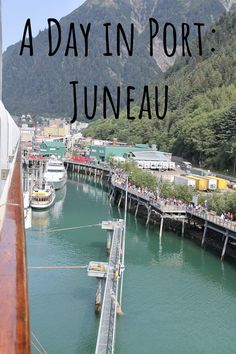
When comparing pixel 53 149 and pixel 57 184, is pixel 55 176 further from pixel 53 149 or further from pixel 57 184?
pixel 53 149

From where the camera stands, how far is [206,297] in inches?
833

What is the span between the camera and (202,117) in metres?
73.3

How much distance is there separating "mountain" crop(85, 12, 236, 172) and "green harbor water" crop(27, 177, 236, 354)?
31.2m

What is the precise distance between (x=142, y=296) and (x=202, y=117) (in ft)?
184

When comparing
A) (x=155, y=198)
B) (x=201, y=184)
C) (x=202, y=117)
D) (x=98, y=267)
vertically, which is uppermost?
(x=202, y=117)

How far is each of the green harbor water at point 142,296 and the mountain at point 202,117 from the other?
31.2 meters

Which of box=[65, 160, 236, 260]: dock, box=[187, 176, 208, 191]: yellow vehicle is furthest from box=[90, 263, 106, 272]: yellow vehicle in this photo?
box=[187, 176, 208, 191]: yellow vehicle

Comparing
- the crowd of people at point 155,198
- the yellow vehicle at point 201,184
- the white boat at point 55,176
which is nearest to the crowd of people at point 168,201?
the crowd of people at point 155,198

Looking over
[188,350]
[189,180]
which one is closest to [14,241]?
[188,350]

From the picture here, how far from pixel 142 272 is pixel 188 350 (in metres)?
8.70

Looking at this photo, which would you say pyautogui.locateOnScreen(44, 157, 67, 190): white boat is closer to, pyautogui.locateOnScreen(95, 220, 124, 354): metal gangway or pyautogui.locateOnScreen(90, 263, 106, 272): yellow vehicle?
pyautogui.locateOnScreen(95, 220, 124, 354): metal gangway

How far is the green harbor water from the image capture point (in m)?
16.2

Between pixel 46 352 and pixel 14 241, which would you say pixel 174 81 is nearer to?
pixel 46 352

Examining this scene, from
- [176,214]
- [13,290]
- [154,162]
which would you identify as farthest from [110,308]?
[154,162]
